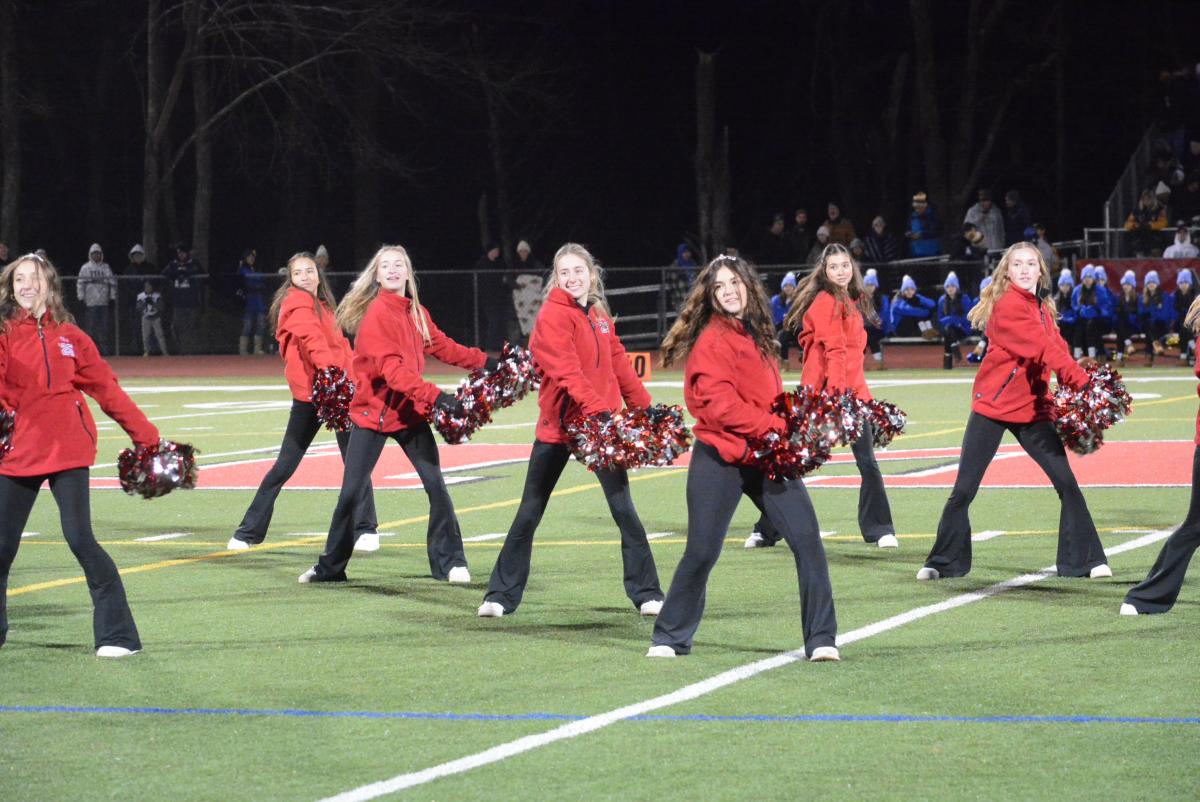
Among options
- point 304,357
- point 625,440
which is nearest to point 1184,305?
point 304,357

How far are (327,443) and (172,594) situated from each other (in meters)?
10.5

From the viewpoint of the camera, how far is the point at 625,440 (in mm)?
8922

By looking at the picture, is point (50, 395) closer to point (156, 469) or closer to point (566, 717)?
point (156, 469)

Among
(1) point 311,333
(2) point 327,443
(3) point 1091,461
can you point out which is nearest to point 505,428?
(2) point 327,443

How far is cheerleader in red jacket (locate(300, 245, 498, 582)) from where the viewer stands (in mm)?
10797

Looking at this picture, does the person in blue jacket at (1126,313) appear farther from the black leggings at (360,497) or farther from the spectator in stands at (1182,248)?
the black leggings at (360,497)

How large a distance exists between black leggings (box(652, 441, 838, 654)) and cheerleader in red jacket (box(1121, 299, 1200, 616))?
5.87 feet

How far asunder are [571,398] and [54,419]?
2.32m

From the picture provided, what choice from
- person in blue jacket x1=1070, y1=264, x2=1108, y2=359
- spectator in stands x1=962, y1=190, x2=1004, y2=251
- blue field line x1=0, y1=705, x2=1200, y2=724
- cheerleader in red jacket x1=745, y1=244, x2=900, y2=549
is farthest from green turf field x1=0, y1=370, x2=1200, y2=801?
spectator in stands x1=962, y1=190, x2=1004, y2=251

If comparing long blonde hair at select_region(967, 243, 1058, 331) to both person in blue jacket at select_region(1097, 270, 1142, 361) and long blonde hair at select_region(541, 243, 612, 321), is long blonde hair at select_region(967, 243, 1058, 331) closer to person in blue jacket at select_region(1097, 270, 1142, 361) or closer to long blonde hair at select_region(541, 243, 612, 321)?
long blonde hair at select_region(541, 243, 612, 321)

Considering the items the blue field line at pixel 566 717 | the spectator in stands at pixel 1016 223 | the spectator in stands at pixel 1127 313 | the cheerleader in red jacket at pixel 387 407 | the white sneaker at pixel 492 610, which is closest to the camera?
the blue field line at pixel 566 717

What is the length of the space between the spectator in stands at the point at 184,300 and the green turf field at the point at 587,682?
81.1 ft

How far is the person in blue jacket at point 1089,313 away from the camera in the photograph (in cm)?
3088

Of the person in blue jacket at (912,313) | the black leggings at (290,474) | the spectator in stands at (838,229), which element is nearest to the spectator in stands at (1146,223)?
the person in blue jacket at (912,313)
